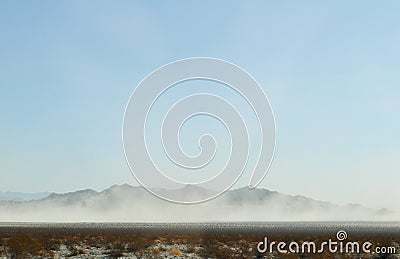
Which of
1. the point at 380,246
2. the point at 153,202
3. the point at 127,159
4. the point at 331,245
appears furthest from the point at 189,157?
the point at 153,202

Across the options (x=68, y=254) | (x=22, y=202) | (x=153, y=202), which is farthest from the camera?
(x=22, y=202)

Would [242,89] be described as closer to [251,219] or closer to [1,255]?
[1,255]

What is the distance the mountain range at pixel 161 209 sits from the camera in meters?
169

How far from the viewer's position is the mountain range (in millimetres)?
168625

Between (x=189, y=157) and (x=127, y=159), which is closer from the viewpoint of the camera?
(x=127, y=159)

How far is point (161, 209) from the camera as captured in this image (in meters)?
168

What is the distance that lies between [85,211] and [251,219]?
55.2 metres

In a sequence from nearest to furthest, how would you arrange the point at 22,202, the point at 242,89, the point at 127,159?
the point at 127,159
the point at 242,89
the point at 22,202

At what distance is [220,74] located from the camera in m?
22.6
